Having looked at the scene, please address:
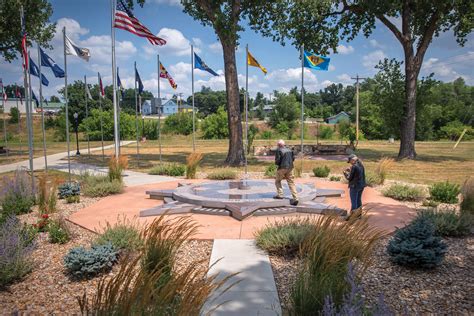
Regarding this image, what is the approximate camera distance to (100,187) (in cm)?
1256

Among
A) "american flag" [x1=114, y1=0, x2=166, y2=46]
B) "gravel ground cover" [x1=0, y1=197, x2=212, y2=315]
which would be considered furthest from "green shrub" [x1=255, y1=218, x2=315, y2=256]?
"american flag" [x1=114, y1=0, x2=166, y2=46]

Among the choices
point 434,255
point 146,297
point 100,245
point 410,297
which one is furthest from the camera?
point 100,245

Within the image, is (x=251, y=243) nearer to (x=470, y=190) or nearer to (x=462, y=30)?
(x=470, y=190)

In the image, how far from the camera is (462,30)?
79.6ft

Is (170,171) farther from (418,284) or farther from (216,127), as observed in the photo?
(216,127)

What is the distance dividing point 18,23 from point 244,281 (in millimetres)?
26318

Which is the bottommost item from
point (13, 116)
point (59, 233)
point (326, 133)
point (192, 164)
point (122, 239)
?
point (59, 233)

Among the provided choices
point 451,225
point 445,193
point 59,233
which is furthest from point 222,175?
point 451,225

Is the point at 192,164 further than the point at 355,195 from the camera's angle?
Yes

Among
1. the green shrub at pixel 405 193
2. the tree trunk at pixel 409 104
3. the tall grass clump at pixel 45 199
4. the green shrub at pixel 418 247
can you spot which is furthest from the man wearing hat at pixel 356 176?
the tree trunk at pixel 409 104

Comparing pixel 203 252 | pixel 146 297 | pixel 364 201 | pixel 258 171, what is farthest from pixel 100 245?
pixel 258 171

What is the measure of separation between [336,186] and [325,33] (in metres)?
15.4

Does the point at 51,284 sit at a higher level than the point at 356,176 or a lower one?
lower

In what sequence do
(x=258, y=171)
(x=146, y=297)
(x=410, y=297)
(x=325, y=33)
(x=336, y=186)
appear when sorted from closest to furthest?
(x=146, y=297)
(x=410, y=297)
(x=336, y=186)
(x=258, y=171)
(x=325, y=33)
